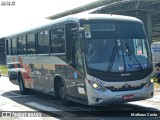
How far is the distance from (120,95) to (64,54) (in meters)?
2.85

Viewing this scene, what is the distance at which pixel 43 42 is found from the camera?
14.4 meters

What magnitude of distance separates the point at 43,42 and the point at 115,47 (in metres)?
4.51

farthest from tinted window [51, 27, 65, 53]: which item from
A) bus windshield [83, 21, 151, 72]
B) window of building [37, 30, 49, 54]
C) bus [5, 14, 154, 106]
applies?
bus windshield [83, 21, 151, 72]

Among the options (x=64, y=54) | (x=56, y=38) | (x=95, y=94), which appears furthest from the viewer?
(x=56, y=38)

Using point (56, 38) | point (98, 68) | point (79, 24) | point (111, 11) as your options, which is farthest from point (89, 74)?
point (111, 11)

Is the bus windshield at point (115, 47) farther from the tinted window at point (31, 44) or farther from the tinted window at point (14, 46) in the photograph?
the tinted window at point (14, 46)

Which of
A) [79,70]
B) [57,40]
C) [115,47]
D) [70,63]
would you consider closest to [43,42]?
[57,40]

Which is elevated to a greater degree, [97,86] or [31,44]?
[31,44]

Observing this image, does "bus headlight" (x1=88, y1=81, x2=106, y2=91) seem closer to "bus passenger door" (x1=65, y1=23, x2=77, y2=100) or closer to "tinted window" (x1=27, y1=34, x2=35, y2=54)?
"bus passenger door" (x1=65, y1=23, x2=77, y2=100)

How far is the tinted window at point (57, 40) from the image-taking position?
40.5ft

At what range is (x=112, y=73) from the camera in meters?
10.4

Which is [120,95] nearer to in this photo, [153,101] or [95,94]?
[95,94]

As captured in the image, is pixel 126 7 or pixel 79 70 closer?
pixel 79 70

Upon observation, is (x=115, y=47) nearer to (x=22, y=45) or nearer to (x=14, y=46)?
(x=22, y=45)
